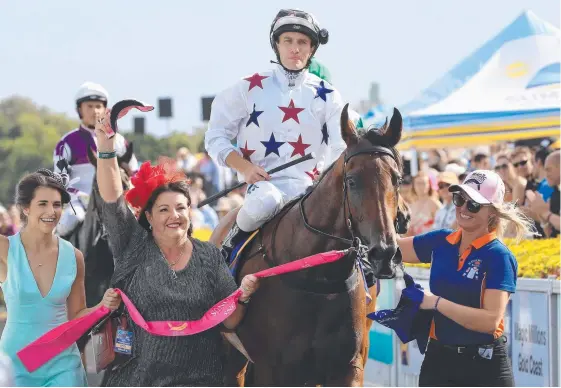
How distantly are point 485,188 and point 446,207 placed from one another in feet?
21.3

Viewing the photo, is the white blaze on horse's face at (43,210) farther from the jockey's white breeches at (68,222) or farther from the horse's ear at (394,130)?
the jockey's white breeches at (68,222)

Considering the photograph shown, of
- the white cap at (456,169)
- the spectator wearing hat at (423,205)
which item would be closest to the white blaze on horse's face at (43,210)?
the spectator wearing hat at (423,205)

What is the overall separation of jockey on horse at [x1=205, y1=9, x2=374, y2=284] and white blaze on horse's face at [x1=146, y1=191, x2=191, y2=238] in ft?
5.05

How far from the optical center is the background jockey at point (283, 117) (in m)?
7.43

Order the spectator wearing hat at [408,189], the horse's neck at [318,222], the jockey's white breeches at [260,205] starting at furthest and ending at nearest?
the spectator wearing hat at [408,189]
the jockey's white breeches at [260,205]
the horse's neck at [318,222]

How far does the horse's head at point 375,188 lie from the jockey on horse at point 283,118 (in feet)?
3.33

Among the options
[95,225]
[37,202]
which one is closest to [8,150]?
[95,225]

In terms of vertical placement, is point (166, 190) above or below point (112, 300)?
above

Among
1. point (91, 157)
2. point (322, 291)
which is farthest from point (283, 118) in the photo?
point (91, 157)

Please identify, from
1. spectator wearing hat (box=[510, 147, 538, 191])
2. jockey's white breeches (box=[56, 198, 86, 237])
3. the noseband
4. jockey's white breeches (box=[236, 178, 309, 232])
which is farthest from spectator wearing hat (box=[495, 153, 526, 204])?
the noseband

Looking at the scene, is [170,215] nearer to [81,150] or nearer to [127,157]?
[127,157]

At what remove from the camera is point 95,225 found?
33.6 ft

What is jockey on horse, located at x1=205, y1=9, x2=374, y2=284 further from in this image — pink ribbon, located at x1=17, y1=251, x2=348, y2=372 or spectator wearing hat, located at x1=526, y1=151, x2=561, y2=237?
spectator wearing hat, located at x1=526, y1=151, x2=561, y2=237

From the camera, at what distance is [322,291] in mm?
6648
